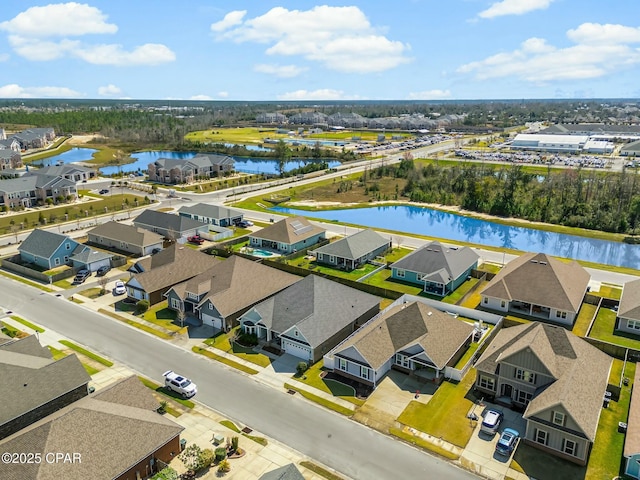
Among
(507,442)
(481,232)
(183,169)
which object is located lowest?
(507,442)

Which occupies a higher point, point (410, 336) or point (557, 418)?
point (410, 336)

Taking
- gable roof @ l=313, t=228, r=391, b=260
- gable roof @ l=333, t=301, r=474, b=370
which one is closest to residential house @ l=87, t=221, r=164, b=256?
gable roof @ l=313, t=228, r=391, b=260

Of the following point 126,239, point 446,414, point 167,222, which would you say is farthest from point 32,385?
point 167,222

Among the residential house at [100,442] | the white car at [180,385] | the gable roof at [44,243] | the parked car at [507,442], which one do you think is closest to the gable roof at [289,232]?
the gable roof at [44,243]

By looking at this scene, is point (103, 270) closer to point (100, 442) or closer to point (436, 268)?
point (100, 442)

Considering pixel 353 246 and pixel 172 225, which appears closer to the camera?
pixel 353 246

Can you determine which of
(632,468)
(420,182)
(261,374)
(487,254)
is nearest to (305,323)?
(261,374)
